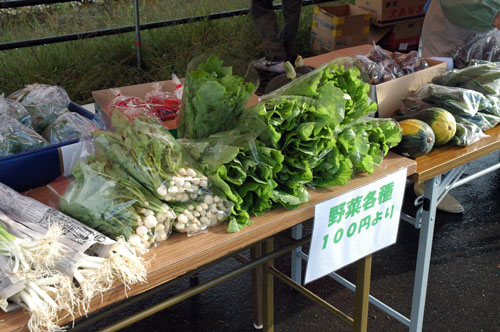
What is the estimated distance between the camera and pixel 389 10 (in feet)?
19.1

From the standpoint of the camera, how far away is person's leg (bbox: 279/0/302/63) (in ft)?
17.1

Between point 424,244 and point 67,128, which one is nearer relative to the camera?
point 67,128

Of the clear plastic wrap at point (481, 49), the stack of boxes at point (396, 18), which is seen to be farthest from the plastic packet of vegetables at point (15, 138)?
the stack of boxes at point (396, 18)

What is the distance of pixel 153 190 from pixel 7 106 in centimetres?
88

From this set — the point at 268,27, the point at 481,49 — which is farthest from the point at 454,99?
the point at 268,27

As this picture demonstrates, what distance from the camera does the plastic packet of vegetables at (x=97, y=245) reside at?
1.15 metres

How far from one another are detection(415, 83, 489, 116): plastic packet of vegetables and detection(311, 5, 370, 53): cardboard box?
355 cm

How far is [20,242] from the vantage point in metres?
1.12

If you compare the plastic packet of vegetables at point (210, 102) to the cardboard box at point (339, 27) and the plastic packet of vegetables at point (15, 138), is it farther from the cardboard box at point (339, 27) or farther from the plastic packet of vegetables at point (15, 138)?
the cardboard box at point (339, 27)

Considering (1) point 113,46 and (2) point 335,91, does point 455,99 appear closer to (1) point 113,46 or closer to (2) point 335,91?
(2) point 335,91

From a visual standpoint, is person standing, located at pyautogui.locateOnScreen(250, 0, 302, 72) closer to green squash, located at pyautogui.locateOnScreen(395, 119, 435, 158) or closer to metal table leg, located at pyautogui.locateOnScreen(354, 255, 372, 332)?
green squash, located at pyautogui.locateOnScreen(395, 119, 435, 158)

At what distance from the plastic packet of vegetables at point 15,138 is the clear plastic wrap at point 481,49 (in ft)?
6.90

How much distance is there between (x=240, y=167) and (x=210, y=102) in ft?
0.81

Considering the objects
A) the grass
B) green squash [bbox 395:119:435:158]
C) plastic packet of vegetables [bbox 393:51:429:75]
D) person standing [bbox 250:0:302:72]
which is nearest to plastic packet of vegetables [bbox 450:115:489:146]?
green squash [bbox 395:119:435:158]
